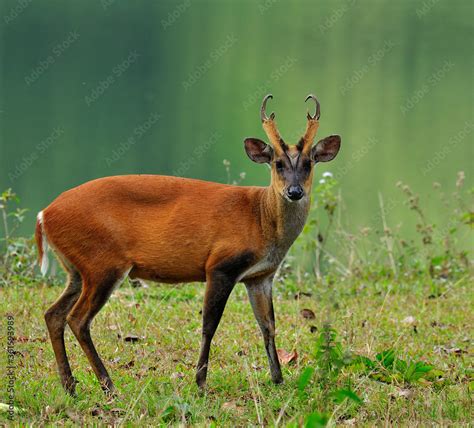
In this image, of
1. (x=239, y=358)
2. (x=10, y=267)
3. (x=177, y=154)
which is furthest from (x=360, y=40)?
(x=239, y=358)

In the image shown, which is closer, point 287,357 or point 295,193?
point 295,193

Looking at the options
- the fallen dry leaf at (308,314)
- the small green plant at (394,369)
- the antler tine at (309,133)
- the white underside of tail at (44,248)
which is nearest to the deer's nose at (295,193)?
the antler tine at (309,133)

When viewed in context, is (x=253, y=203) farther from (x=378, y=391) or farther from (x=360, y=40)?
(x=360, y=40)

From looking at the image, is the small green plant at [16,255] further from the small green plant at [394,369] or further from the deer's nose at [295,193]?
the small green plant at [394,369]

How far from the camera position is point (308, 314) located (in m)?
6.95

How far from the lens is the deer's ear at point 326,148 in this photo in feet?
17.9

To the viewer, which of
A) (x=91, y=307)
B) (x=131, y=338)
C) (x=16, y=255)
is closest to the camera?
(x=91, y=307)

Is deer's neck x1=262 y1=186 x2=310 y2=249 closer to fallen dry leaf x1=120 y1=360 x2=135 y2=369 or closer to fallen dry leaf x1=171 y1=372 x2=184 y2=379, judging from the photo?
fallen dry leaf x1=171 y1=372 x2=184 y2=379

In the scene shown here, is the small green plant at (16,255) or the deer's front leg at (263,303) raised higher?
the deer's front leg at (263,303)

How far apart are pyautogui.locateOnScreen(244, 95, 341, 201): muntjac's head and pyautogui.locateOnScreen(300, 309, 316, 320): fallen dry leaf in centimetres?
178

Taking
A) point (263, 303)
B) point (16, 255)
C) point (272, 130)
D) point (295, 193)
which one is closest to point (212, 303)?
point (263, 303)

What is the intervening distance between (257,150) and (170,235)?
28.7 inches

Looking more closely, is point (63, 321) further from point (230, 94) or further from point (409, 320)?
point (230, 94)

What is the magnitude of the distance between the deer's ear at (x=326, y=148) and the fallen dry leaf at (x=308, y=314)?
1746 millimetres
